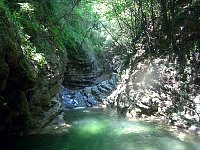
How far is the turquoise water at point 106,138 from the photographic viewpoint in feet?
35.6

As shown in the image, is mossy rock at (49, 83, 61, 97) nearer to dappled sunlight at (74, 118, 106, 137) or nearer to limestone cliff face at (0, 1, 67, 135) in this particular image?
limestone cliff face at (0, 1, 67, 135)

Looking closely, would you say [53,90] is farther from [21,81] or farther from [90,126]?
[21,81]

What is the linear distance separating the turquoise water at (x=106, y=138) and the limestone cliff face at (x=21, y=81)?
808 mm

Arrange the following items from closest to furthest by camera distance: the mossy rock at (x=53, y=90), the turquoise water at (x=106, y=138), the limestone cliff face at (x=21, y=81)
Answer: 1. the limestone cliff face at (x=21, y=81)
2. the turquoise water at (x=106, y=138)
3. the mossy rock at (x=53, y=90)

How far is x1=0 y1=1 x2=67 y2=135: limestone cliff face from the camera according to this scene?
9.16 metres

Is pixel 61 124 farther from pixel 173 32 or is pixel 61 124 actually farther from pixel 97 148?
pixel 173 32

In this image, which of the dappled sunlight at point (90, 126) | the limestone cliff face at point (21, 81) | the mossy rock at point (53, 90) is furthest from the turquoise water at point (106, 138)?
the mossy rock at point (53, 90)

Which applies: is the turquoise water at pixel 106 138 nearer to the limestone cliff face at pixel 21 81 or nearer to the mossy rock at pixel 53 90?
the limestone cliff face at pixel 21 81

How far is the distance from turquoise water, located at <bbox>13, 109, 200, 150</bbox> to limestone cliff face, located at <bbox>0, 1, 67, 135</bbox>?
2.65 feet

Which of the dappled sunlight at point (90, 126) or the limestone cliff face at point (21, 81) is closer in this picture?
the limestone cliff face at point (21, 81)

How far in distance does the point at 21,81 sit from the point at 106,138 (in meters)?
3.88

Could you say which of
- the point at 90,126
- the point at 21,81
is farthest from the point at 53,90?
the point at 21,81

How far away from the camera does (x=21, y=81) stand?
426 inches

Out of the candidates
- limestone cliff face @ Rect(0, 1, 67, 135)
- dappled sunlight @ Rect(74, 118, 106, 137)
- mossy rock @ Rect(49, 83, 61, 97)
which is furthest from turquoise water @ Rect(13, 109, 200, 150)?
mossy rock @ Rect(49, 83, 61, 97)
